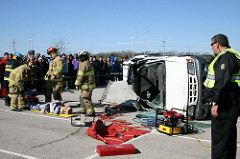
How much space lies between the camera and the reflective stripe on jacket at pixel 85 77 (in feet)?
25.7

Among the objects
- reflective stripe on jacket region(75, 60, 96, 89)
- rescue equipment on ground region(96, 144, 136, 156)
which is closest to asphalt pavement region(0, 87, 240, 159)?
rescue equipment on ground region(96, 144, 136, 156)

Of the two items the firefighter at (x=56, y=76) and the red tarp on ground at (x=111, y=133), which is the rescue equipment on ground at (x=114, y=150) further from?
the firefighter at (x=56, y=76)

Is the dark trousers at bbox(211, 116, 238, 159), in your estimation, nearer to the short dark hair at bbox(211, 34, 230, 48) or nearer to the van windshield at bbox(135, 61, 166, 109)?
the short dark hair at bbox(211, 34, 230, 48)

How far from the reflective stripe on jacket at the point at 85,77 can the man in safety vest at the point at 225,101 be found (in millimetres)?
4802

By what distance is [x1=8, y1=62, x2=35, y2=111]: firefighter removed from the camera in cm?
837

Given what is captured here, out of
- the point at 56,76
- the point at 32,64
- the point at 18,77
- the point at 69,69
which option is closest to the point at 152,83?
the point at 56,76

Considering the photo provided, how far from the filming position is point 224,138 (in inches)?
143

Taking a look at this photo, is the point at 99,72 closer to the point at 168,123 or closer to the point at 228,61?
the point at 168,123

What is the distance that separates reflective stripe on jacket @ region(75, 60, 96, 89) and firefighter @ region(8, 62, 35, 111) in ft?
6.86

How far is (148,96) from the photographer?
907 cm

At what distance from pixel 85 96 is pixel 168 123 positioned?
3.00 m

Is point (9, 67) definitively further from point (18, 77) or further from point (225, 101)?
point (225, 101)

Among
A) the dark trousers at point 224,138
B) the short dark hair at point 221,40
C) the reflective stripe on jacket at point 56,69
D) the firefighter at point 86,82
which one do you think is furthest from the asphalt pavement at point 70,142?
the short dark hair at point 221,40

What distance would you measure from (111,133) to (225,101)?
302 cm
